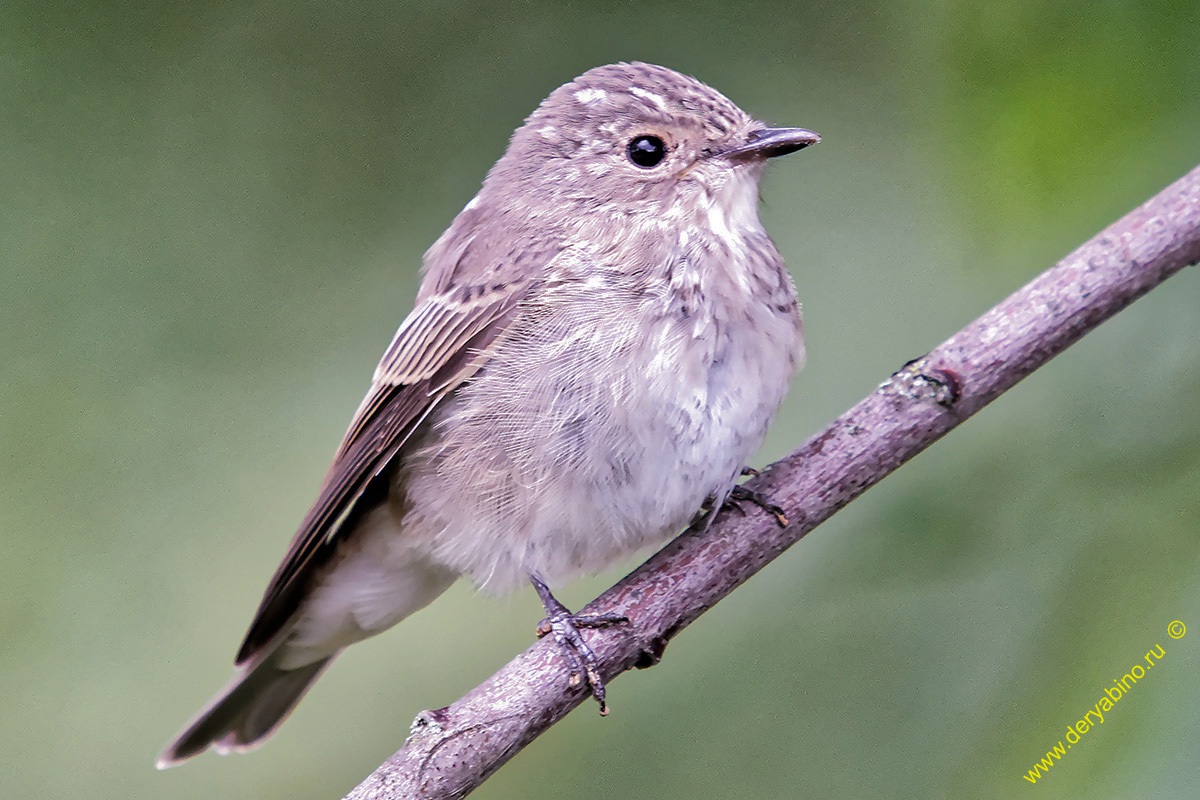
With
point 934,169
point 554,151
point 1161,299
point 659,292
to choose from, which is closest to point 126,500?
point 554,151

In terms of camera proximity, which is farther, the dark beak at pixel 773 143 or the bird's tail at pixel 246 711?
the bird's tail at pixel 246 711

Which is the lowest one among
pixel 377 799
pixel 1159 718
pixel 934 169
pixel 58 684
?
pixel 1159 718

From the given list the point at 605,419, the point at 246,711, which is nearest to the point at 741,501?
the point at 605,419

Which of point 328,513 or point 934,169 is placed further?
point 328,513

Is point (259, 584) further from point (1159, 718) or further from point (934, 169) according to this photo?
point (1159, 718)

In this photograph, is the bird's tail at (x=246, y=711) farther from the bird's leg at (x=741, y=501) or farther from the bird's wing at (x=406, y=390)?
the bird's leg at (x=741, y=501)

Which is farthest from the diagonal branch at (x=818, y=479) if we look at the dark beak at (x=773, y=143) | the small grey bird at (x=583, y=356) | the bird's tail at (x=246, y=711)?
the bird's tail at (x=246, y=711)

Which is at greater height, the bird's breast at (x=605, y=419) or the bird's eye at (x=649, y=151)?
the bird's eye at (x=649, y=151)
